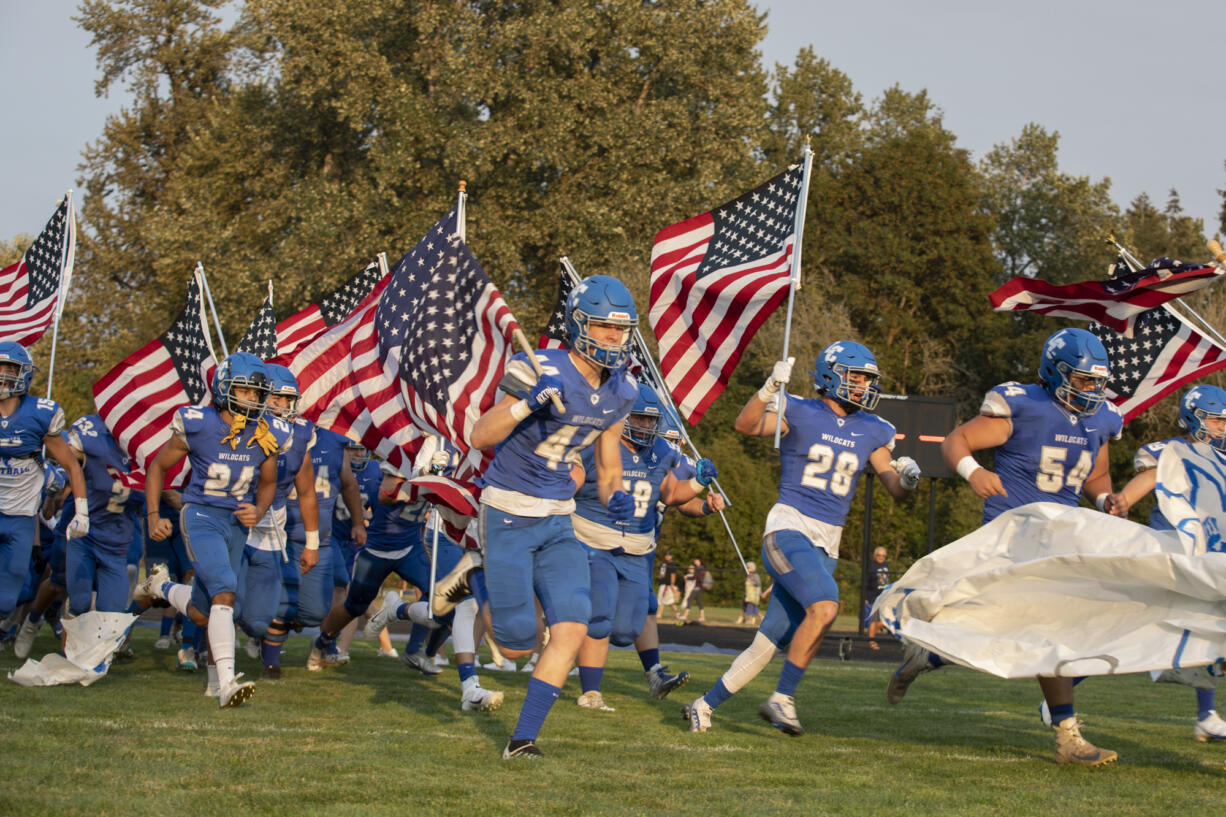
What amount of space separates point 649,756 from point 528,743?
0.70 metres

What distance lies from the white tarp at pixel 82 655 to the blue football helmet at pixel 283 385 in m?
1.90

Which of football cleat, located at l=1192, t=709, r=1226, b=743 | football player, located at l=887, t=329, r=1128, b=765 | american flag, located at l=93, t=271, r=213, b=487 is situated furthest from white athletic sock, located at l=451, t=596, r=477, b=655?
football cleat, located at l=1192, t=709, r=1226, b=743

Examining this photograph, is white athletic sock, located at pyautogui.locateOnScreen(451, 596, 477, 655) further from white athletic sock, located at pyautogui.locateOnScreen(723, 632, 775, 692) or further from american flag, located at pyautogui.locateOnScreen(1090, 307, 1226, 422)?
american flag, located at pyautogui.locateOnScreen(1090, 307, 1226, 422)

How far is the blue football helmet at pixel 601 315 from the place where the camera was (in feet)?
22.9

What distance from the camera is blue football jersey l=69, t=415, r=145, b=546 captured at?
11547 mm

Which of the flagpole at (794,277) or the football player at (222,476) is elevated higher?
the flagpole at (794,277)

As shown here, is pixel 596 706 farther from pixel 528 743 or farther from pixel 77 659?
pixel 77 659

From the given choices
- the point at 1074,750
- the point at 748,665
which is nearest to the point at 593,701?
the point at 748,665

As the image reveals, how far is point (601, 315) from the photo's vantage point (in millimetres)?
6961

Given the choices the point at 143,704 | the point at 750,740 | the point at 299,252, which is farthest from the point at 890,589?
the point at 299,252

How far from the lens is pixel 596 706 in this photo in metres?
9.35

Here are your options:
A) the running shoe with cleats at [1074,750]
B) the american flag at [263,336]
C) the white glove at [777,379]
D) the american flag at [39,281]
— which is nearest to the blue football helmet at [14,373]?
the american flag at [263,336]

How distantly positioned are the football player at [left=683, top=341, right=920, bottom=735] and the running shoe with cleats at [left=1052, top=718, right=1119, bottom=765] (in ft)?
4.64

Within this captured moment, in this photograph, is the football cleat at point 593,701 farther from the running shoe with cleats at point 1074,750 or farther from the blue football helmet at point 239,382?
the running shoe with cleats at point 1074,750
